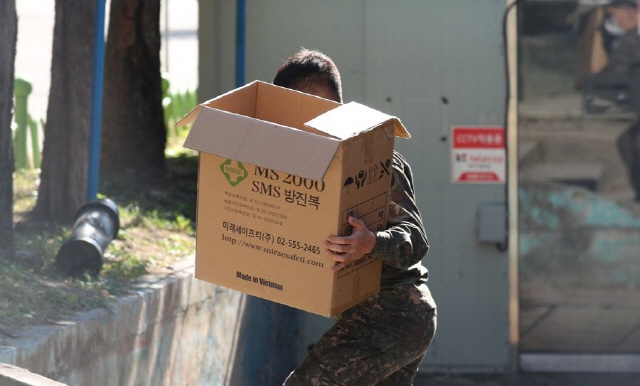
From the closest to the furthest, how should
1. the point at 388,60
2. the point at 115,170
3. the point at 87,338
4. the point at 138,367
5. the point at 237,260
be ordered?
the point at 237,260
the point at 87,338
the point at 138,367
the point at 388,60
the point at 115,170

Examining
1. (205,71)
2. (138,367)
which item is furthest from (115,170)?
(138,367)

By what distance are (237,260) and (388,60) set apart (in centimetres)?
410

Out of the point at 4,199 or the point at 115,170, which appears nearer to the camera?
the point at 4,199

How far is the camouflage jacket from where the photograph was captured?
135 inches

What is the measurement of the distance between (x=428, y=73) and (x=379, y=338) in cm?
392

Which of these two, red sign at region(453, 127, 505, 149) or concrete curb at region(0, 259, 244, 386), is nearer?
concrete curb at region(0, 259, 244, 386)

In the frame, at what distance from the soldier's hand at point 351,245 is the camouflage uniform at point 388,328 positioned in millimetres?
320

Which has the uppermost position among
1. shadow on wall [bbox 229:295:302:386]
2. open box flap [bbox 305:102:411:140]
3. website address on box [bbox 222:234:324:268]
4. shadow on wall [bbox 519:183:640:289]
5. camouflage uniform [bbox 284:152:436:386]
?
→ open box flap [bbox 305:102:411:140]

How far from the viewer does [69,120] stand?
6.17 metres

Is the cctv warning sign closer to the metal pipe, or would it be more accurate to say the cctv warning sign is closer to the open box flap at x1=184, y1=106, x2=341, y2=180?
the metal pipe

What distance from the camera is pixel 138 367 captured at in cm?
488

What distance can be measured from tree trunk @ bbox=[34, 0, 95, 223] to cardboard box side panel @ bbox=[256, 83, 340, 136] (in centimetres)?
262

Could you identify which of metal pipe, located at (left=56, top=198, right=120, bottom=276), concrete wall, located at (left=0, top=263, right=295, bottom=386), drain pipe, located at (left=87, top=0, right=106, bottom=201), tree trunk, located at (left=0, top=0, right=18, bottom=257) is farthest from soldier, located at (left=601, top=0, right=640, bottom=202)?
tree trunk, located at (left=0, top=0, right=18, bottom=257)

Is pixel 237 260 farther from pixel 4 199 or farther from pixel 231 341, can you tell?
pixel 231 341
